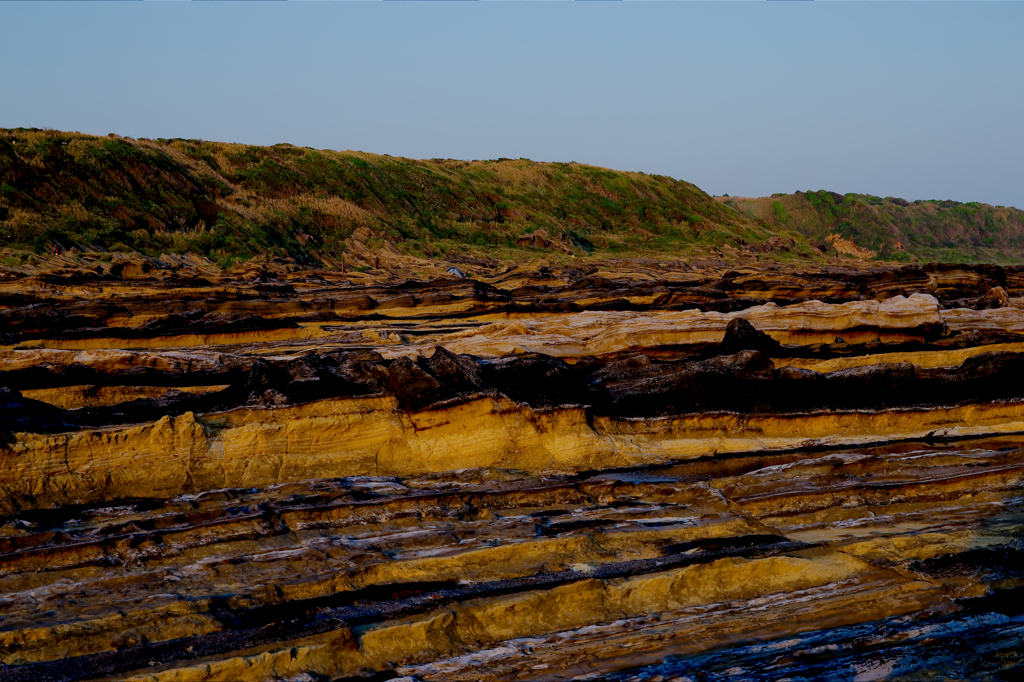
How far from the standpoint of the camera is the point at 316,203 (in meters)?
44.1

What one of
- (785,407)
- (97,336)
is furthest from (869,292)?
(97,336)

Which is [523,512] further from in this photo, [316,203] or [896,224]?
[896,224]

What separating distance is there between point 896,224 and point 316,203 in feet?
227

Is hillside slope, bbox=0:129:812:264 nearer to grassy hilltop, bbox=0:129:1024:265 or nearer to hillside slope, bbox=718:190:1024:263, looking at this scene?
grassy hilltop, bbox=0:129:1024:265

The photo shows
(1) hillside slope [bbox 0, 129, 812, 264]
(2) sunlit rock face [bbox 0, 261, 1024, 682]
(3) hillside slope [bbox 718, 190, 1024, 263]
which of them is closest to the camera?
(2) sunlit rock face [bbox 0, 261, 1024, 682]

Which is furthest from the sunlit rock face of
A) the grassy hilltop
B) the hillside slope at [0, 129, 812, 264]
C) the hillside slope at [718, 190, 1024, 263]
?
the hillside slope at [718, 190, 1024, 263]

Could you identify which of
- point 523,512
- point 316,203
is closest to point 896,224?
point 316,203

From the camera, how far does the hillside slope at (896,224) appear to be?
83.8 m

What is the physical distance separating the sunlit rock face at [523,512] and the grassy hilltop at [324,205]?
22.1 m

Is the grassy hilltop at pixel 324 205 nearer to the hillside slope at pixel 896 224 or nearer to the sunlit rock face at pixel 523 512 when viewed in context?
the hillside slope at pixel 896 224

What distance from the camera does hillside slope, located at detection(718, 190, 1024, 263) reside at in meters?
83.8

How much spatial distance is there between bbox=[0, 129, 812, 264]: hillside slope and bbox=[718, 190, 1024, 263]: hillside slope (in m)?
21.6

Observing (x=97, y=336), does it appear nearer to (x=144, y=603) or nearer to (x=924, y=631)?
(x=144, y=603)

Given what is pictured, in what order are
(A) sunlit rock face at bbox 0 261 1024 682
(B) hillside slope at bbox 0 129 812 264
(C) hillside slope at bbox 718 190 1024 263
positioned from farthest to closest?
1. (C) hillside slope at bbox 718 190 1024 263
2. (B) hillside slope at bbox 0 129 812 264
3. (A) sunlit rock face at bbox 0 261 1024 682
